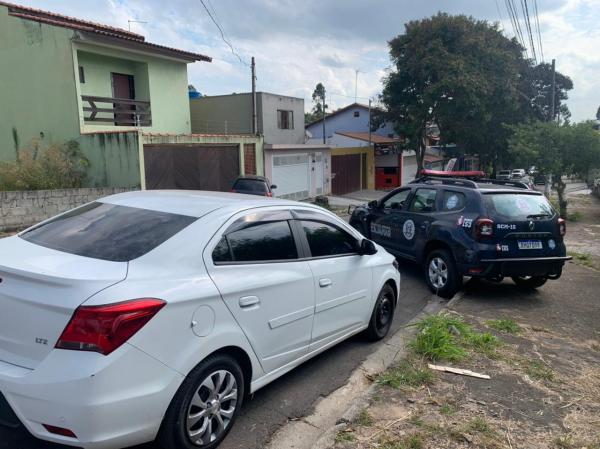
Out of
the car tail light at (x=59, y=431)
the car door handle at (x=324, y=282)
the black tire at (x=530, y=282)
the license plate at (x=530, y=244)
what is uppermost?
the car door handle at (x=324, y=282)

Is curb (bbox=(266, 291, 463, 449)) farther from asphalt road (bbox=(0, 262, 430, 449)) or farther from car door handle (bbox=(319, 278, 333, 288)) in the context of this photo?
car door handle (bbox=(319, 278, 333, 288))

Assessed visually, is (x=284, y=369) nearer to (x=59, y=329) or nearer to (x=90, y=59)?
(x=59, y=329)

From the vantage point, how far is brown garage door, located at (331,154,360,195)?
Answer: 27594 millimetres

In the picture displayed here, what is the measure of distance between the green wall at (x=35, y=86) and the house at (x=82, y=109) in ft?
0.09

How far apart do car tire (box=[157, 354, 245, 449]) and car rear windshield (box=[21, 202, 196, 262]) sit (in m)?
0.79

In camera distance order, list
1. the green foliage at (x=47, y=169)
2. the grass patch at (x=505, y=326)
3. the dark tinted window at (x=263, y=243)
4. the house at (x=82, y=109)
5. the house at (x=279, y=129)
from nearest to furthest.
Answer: the dark tinted window at (x=263, y=243)
the grass patch at (x=505, y=326)
the green foliage at (x=47, y=169)
the house at (x=82, y=109)
the house at (x=279, y=129)

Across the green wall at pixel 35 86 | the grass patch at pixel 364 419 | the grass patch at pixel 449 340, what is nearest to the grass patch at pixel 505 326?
the grass patch at pixel 449 340

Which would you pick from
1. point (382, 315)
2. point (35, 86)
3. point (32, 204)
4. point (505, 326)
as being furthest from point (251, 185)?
point (505, 326)

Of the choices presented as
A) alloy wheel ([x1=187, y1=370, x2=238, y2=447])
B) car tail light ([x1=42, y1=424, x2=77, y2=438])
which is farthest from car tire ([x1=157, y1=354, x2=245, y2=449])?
car tail light ([x1=42, y1=424, x2=77, y2=438])

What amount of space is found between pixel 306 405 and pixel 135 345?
1655 mm

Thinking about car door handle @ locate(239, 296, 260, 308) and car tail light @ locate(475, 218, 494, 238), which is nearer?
car door handle @ locate(239, 296, 260, 308)

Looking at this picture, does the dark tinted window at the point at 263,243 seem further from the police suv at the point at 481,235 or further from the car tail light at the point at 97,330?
the police suv at the point at 481,235

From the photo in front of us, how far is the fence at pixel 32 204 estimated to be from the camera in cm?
1102

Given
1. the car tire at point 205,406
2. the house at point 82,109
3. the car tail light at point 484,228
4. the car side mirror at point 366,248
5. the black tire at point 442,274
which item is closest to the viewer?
the car tire at point 205,406
